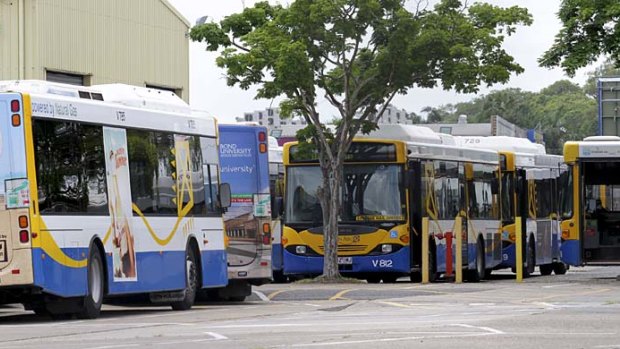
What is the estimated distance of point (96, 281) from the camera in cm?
2197

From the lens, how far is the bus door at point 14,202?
20.0m

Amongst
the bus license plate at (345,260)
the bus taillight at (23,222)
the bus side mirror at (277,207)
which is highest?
the bus taillight at (23,222)

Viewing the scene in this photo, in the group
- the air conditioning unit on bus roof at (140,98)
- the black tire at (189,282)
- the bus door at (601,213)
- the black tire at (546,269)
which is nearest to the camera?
the air conditioning unit on bus roof at (140,98)

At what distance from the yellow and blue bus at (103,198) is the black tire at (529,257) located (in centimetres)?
1588

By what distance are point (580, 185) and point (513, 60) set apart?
10.1ft

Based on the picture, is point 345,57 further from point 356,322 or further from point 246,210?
point 356,322

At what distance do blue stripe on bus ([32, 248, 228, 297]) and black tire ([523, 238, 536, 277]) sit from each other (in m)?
15.9

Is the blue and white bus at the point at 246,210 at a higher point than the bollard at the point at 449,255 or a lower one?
higher

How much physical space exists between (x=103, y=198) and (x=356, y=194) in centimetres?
1370

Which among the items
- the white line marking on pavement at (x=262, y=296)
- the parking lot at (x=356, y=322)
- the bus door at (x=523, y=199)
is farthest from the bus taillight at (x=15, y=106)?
the bus door at (x=523, y=199)

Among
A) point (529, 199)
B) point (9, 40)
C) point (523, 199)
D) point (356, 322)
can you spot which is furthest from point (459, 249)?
point (356, 322)

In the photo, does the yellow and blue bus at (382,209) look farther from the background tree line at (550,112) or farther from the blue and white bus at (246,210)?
the background tree line at (550,112)

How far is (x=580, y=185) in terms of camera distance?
3712 cm

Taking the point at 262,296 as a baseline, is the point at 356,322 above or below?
above
